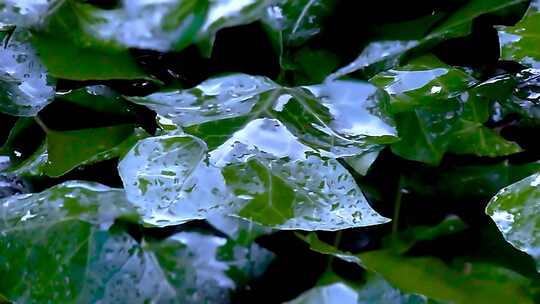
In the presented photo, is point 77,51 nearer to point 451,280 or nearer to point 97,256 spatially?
point 97,256

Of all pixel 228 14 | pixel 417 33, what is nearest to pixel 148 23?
pixel 228 14

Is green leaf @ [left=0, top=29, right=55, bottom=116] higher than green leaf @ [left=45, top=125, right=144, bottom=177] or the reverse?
Answer: higher

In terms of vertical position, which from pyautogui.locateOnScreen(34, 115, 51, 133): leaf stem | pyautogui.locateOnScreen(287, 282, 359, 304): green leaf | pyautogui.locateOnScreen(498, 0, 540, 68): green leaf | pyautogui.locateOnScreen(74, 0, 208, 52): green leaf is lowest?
pyautogui.locateOnScreen(287, 282, 359, 304): green leaf

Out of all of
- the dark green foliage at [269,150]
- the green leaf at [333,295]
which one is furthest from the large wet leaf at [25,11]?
the green leaf at [333,295]

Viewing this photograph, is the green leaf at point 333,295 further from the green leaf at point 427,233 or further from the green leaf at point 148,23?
the green leaf at point 148,23

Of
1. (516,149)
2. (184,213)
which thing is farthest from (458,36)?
(184,213)

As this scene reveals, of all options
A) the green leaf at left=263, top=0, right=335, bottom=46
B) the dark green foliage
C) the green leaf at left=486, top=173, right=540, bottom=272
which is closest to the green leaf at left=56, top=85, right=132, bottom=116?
the dark green foliage

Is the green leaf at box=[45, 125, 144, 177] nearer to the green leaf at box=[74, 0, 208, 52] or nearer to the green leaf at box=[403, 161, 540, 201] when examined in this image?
the green leaf at box=[74, 0, 208, 52]
